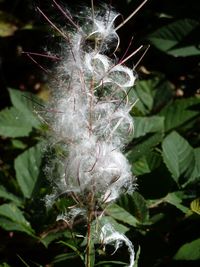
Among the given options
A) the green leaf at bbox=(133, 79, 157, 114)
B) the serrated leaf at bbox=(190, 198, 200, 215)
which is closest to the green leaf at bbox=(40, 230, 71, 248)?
the serrated leaf at bbox=(190, 198, 200, 215)

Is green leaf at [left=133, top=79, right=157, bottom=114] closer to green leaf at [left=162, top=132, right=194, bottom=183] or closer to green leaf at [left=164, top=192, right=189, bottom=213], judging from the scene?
green leaf at [left=162, top=132, right=194, bottom=183]

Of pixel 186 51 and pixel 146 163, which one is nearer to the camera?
pixel 146 163

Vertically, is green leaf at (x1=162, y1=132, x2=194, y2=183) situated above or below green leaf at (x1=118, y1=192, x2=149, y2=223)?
above

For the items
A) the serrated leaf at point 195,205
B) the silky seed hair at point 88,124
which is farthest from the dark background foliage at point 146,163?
the silky seed hair at point 88,124

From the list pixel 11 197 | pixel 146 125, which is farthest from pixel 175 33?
pixel 11 197

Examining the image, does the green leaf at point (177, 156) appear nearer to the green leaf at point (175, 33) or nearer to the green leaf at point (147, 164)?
the green leaf at point (147, 164)

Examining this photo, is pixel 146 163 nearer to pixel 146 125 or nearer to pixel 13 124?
pixel 146 125

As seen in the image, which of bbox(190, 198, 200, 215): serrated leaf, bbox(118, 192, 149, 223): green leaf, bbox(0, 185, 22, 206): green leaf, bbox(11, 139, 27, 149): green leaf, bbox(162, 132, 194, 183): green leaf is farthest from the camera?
bbox(11, 139, 27, 149): green leaf
